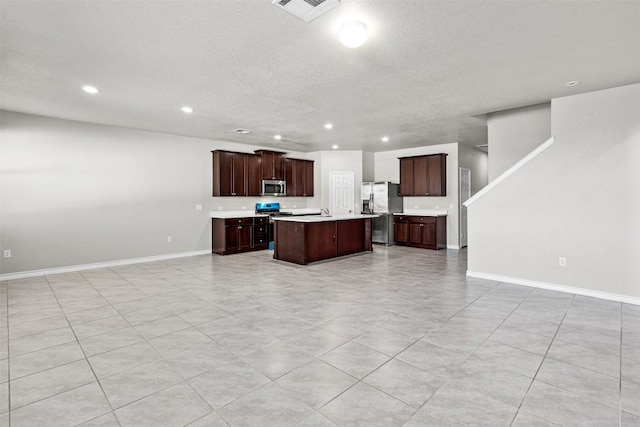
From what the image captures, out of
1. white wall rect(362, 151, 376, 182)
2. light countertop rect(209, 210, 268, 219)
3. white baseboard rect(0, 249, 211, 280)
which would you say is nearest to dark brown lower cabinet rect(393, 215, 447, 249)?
white wall rect(362, 151, 376, 182)

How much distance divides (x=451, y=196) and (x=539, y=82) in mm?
4655

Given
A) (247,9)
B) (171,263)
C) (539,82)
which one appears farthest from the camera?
(171,263)

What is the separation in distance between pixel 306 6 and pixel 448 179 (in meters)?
6.91

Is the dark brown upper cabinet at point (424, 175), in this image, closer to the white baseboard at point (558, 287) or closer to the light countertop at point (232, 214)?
the white baseboard at point (558, 287)

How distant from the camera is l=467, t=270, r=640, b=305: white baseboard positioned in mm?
3931

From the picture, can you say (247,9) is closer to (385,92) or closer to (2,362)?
(385,92)

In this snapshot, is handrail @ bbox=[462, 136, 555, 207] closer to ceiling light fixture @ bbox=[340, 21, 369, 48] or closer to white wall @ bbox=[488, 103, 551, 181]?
white wall @ bbox=[488, 103, 551, 181]

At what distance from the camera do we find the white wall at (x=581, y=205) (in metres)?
3.93

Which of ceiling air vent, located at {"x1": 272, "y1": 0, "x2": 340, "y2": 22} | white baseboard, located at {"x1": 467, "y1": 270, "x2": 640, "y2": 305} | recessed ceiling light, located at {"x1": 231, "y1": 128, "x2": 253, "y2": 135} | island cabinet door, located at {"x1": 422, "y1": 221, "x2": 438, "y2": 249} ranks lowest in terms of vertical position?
white baseboard, located at {"x1": 467, "y1": 270, "x2": 640, "y2": 305}

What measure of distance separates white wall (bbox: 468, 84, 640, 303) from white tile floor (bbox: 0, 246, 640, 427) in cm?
38

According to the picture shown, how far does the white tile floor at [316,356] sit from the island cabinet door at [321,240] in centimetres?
170

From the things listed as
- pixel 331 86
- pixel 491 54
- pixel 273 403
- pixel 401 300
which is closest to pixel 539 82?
pixel 491 54

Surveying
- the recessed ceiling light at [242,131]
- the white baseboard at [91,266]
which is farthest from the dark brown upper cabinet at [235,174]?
the white baseboard at [91,266]

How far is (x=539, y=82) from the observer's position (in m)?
3.88
